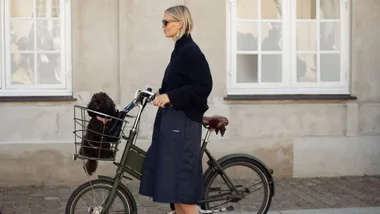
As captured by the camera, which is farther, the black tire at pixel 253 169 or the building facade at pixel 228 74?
the building facade at pixel 228 74

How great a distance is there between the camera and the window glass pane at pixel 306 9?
857 centimetres

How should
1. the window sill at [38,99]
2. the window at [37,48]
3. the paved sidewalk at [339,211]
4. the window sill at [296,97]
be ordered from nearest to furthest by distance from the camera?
1. the paved sidewalk at [339,211]
2. the window sill at [38,99]
3. the window at [37,48]
4. the window sill at [296,97]

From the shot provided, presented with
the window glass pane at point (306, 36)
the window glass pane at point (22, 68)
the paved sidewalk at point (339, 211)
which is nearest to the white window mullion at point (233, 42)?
the window glass pane at point (306, 36)

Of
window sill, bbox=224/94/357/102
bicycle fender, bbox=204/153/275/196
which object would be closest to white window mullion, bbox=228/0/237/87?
window sill, bbox=224/94/357/102

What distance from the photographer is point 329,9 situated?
864 centimetres

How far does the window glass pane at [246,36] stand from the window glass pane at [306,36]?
22.7 inches

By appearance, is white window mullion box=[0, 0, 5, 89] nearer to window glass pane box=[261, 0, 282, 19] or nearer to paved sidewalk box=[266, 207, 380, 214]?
window glass pane box=[261, 0, 282, 19]

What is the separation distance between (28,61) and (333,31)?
389 centimetres

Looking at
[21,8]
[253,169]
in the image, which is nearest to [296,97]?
[253,169]

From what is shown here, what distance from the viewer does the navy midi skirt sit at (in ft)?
16.1

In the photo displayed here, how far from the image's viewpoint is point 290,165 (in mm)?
8359

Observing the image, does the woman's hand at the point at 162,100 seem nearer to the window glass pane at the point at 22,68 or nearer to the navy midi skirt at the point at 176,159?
the navy midi skirt at the point at 176,159

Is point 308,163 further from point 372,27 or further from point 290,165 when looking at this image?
point 372,27

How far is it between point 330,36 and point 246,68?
3.94ft
